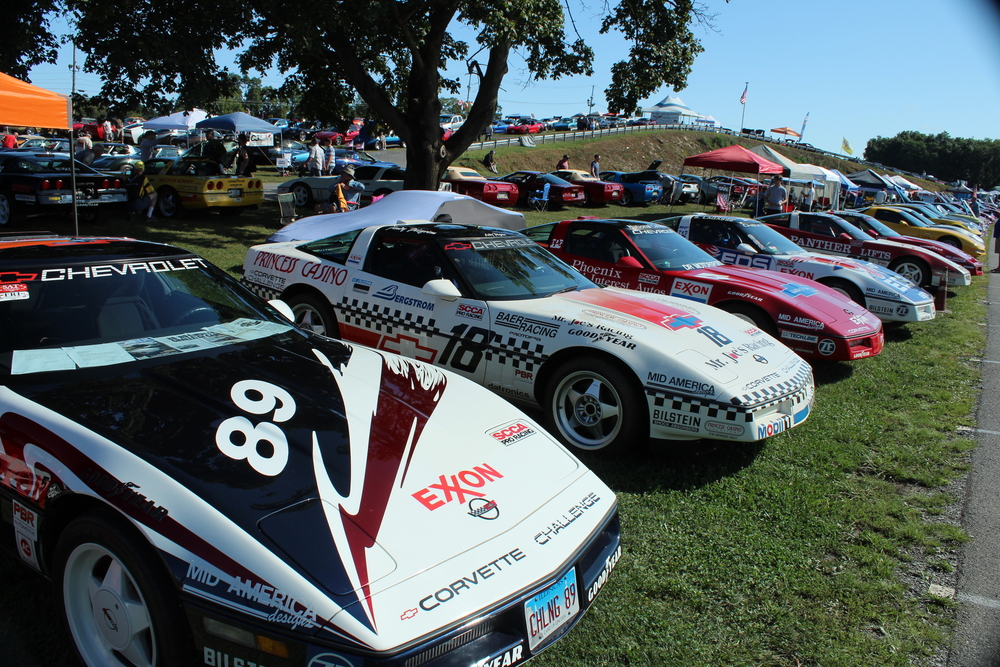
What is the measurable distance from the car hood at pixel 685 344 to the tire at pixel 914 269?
8018mm

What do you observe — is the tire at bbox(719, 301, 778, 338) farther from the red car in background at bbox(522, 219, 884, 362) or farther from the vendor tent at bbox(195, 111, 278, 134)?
the vendor tent at bbox(195, 111, 278, 134)

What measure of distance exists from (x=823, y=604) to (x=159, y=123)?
116 feet

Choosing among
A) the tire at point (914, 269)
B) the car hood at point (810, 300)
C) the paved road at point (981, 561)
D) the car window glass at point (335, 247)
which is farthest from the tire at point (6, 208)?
the tire at point (914, 269)

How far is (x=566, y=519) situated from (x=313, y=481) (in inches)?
34.3

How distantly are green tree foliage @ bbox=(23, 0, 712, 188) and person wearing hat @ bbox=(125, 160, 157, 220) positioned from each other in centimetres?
160

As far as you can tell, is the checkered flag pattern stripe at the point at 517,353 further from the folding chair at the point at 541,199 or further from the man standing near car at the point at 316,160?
the folding chair at the point at 541,199

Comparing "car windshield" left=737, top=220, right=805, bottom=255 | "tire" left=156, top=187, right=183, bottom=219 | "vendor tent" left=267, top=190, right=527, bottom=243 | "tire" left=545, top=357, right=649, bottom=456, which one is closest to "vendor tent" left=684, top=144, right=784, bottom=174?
"car windshield" left=737, top=220, right=805, bottom=255

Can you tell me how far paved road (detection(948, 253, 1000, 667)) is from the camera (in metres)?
2.57

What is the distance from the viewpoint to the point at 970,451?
462 centimetres

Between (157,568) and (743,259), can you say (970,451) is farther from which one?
(157,568)

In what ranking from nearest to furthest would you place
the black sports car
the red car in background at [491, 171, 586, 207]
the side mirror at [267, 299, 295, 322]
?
the side mirror at [267, 299, 295, 322]
the black sports car
the red car in background at [491, 171, 586, 207]

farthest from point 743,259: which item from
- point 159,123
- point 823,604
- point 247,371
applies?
point 159,123

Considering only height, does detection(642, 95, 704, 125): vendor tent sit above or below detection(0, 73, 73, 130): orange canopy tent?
above

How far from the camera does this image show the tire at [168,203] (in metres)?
13.7
